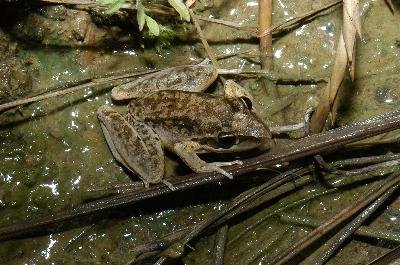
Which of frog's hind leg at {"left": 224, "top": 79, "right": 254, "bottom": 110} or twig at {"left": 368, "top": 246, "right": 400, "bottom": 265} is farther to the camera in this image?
frog's hind leg at {"left": 224, "top": 79, "right": 254, "bottom": 110}

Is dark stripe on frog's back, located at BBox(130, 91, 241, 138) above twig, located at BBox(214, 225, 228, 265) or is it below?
above

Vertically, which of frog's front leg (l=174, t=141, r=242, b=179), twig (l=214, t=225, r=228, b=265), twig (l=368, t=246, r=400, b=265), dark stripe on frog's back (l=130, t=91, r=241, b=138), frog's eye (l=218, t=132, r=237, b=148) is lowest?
twig (l=214, t=225, r=228, b=265)

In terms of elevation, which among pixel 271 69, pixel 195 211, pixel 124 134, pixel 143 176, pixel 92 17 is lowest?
pixel 195 211

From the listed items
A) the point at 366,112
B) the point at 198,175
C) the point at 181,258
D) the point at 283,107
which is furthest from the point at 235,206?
the point at 366,112

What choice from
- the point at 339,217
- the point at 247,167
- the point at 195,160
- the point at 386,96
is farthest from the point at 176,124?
the point at 386,96

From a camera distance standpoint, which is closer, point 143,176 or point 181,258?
point 143,176

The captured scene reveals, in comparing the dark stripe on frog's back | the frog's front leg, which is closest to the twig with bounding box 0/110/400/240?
the frog's front leg

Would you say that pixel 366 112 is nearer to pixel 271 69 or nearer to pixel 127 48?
pixel 271 69

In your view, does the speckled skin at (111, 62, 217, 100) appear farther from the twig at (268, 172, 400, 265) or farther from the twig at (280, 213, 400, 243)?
the twig at (268, 172, 400, 265)
